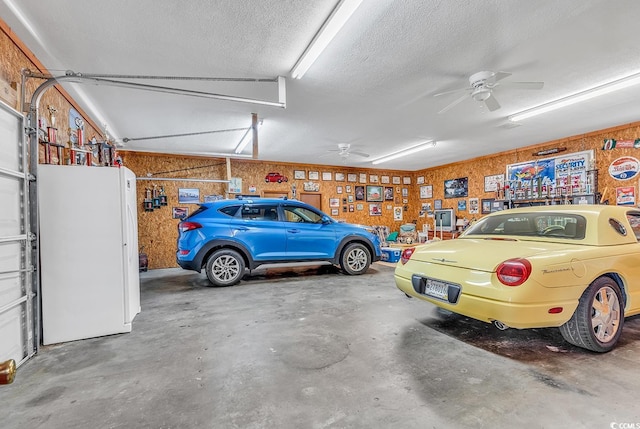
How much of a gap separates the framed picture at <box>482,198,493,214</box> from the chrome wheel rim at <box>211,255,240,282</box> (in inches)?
283

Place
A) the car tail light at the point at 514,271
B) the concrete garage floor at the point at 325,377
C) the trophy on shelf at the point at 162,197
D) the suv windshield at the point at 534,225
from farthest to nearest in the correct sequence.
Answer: the trophy on shelf at the point at 162,197, the suv windshield at the point at 534,225, the car tail light at the point at 514,271, the concrete garage floor at the point at 325,377

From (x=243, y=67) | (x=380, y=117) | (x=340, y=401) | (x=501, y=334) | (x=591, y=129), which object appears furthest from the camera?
(x=591, y=129)

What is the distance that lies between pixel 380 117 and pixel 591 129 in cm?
464

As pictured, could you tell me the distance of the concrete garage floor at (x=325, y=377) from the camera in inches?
65.2

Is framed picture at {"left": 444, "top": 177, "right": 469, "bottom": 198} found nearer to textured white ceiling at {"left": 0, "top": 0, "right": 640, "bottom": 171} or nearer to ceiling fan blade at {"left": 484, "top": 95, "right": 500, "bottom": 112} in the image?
textured white ceiling at {"left": 0, "top": 0, "right": 640, "bottom": 171}

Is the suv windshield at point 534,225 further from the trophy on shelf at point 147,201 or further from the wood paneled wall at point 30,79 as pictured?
the trophy on shelf at point 147,201

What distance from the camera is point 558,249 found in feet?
7.54

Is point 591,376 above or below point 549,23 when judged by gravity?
below

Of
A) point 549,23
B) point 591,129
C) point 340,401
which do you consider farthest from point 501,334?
point 591,129

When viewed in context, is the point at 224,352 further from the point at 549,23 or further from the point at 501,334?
the point at 549,23

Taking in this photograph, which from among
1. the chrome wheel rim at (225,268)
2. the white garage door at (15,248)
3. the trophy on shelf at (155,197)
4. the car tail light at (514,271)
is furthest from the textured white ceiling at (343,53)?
the trophy on shelf at (155,197)

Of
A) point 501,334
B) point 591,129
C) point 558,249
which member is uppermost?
point 591,129

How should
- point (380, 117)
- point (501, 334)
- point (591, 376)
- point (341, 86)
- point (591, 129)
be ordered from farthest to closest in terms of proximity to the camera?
point (591, 129) < point (380, 117) < point (341, 86) < point (501, 334) < point (591, 376)

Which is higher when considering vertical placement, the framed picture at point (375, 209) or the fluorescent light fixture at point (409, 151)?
the fluorescent light fixture at point (409, 151)
